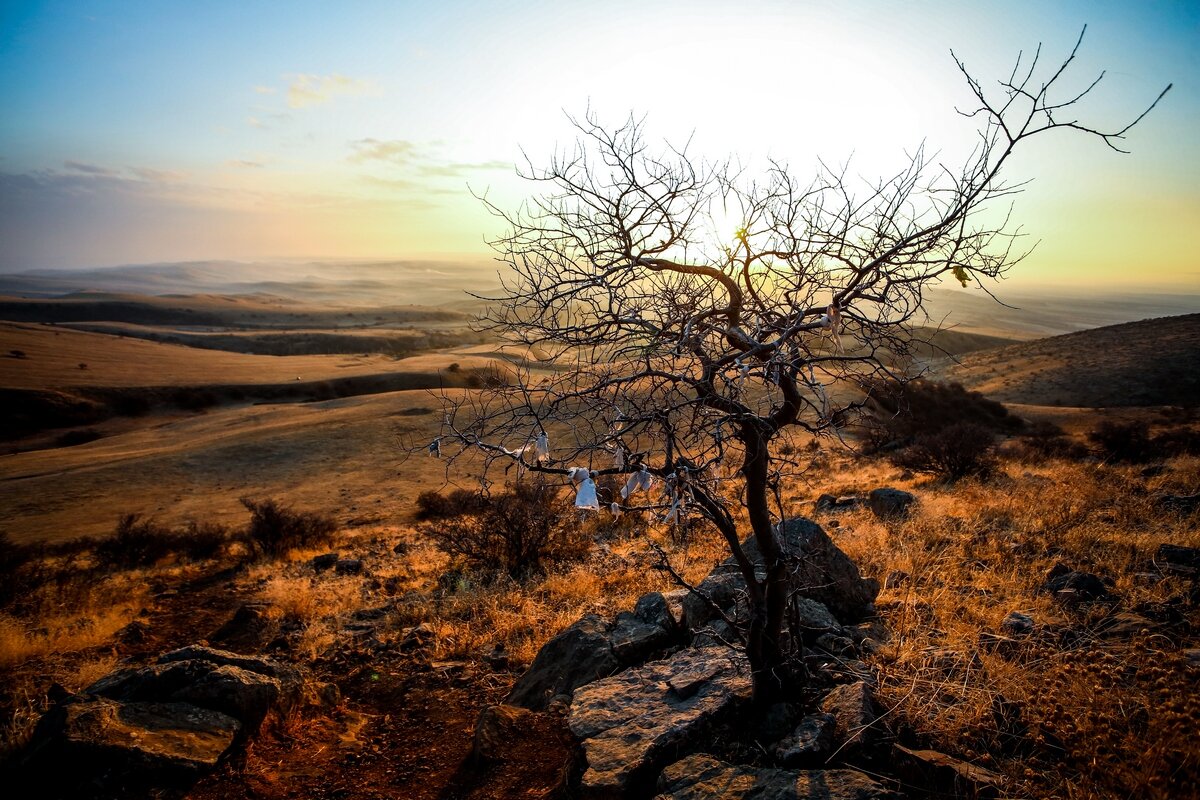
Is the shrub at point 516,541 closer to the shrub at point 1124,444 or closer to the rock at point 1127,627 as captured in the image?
the rock at point 1127,627

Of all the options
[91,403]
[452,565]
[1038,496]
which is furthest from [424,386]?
[1038,496]

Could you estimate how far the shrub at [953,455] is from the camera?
15430 mm

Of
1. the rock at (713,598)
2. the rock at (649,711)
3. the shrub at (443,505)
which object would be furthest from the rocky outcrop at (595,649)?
the shrub at (443,505)

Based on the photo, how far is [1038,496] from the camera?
1028 centimetres

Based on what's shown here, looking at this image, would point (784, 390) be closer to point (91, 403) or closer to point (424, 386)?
point (424, 386)

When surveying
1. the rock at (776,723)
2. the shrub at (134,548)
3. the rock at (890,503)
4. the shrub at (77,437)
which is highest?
the rock at (776,723)

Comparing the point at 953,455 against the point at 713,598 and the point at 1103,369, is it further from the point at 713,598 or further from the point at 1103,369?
the point at 1103,369

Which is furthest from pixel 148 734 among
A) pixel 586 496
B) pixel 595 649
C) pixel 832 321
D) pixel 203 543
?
pixel 203 543

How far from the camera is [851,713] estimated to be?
3508mm

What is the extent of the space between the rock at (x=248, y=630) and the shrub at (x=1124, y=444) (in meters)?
20.9

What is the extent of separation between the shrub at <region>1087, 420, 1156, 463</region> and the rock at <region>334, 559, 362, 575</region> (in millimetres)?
20140

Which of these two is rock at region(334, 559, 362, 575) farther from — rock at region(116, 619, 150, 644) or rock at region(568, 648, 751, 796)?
rock at region(568, 648, 751, 796)

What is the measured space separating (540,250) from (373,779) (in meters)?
4.57

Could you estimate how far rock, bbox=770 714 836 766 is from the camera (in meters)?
3.25
